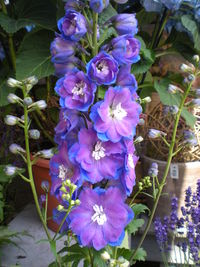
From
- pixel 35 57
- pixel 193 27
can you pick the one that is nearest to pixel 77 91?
pixel 35 57

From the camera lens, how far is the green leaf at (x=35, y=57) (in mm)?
1168

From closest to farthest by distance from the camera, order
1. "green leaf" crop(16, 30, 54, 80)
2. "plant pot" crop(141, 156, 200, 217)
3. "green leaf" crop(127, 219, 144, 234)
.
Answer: "green leaf" crop(127, 219, 144, 234) < "green leaf" crop(16, 30, 54, 80) < "plant pot" crop(141, 156, 200, 217)

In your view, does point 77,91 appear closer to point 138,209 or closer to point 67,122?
point 67,122

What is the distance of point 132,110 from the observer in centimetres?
68

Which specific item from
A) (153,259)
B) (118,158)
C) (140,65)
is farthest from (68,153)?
(153,259)

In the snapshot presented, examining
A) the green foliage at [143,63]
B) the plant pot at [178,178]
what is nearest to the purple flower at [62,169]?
the green foliage at [143,63]

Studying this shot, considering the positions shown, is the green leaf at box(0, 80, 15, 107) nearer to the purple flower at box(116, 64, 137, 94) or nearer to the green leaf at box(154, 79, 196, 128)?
the green leaf at box(154, 79, 196, 128)

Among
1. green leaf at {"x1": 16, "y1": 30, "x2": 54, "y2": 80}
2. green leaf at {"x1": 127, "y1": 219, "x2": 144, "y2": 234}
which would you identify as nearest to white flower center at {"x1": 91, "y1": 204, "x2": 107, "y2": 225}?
green leaf at {"x1": 127, "y1": 219, "x2": 144, "y2": 234}

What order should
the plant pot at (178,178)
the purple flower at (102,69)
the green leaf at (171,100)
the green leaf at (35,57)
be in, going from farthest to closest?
the plant pot at (178,178) → the green leaf at (171,100) → the green leaf at (35,57) → the purple flower at (102,69)

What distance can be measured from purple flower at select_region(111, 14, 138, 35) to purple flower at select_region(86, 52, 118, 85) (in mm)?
103

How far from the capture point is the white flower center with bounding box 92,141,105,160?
0.66 metres

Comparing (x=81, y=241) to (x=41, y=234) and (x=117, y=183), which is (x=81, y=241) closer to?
(x=117, y=183)

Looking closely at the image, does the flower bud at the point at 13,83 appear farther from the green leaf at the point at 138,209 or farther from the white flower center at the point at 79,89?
the green leaf at the point at 138,209

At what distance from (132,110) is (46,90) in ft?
2.79
